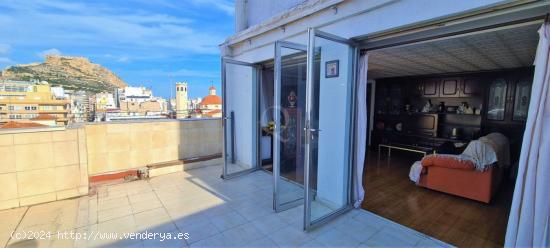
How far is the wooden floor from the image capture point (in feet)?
6.91

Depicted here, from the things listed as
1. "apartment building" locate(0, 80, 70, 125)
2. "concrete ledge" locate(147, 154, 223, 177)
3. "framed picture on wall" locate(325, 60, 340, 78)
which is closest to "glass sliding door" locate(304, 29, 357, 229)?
"framed picture on wall" locate(325, 60, 340, 78)

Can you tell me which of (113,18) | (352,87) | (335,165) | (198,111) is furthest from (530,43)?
(113,18)

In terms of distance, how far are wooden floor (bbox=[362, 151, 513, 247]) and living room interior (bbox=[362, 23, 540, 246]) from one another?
1cm

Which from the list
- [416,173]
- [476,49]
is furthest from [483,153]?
[476,49]

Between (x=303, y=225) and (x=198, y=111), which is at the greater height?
(x=198, y=111)

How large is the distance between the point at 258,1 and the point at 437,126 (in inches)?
200

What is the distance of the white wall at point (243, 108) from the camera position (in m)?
4.00

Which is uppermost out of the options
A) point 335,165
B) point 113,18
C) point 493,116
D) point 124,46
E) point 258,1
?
point 124,46

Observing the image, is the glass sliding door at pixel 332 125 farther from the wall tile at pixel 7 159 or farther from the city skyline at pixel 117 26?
the wall tile at pixel 7 159

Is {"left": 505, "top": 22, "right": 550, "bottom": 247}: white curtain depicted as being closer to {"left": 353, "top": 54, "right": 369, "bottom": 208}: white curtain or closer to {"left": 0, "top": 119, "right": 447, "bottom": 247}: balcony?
{"left": 0, "top": 119, "right": 447, "bottom": 247}: balcony

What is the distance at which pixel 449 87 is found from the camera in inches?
205

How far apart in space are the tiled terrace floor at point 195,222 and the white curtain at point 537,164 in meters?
0.66

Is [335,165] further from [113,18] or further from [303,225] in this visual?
[113,18]

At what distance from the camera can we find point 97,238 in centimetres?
203
